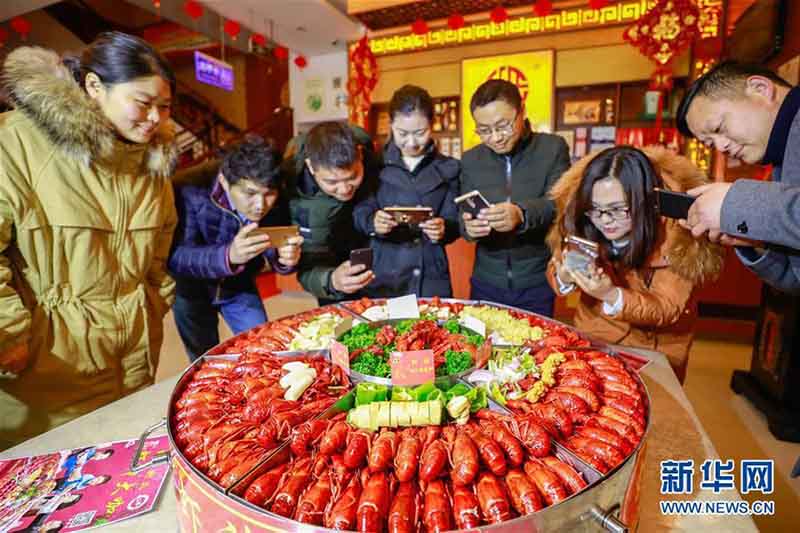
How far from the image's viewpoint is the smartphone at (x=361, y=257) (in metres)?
2.16

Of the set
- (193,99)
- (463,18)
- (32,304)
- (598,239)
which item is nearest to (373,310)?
(598,239)

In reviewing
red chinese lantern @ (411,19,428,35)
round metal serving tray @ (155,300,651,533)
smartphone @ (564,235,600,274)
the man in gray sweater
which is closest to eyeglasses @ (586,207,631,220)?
smartphone @ (564,235,600,274)

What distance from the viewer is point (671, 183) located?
1943mm

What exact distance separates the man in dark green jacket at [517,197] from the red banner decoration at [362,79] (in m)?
4.99

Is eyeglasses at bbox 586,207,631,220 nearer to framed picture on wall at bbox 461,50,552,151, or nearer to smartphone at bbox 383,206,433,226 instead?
smartphone at bbox 383,206,433,226

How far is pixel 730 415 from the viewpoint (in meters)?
3.18

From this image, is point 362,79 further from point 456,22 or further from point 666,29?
point 666,29

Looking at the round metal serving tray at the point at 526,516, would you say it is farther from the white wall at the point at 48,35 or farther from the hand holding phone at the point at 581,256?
the white wall at the point at 48,35

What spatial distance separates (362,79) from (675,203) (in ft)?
20.9

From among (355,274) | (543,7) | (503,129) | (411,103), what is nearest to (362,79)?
(543,7)

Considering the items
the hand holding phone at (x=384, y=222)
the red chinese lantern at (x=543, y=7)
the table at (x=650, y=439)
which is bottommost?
the table at (x=650, y=439)

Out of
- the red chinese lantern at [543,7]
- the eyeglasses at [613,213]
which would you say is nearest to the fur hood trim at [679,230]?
the eyeglasses at [613,213]

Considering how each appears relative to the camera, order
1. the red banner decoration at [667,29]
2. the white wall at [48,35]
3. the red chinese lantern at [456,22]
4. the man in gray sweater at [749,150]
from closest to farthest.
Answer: the man in gray sweater at [749,150] < the red banner decoration at [667,29] < the red chinese lantern at [456,22] < the white wall at [48,35]

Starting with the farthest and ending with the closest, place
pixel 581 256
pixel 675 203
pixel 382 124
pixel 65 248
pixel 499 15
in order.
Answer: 1. pixel 382 124
2. pixel 499 15
3. pixel 581 256
4. pixel 65 248
5. pixel 675 203
